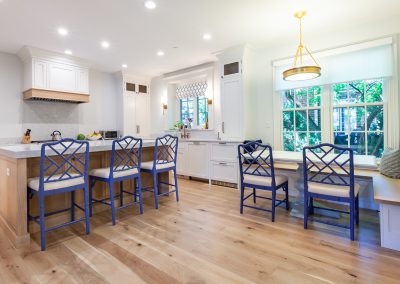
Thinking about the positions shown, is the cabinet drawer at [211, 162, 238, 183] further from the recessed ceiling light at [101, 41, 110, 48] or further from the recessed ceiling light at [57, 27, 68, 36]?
the recessed ceiling light at [57, 27, 68, 36]

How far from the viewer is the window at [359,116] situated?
348 centimetres

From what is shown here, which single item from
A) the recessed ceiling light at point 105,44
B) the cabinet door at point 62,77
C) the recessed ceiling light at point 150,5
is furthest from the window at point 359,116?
the cabinet door at point 62,77

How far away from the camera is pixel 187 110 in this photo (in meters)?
6.09

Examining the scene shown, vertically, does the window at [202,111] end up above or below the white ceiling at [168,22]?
below

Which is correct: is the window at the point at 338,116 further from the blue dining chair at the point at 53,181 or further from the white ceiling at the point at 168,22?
the blue dining chair at the point at 53,181

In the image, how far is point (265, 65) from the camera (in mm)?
4484

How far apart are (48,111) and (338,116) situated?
5.52 m

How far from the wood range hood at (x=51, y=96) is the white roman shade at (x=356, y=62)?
428cm

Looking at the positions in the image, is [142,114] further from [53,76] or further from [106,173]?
[106,173]

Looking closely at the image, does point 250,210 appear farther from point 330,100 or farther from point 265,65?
point 265,65

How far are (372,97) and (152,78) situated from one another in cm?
506

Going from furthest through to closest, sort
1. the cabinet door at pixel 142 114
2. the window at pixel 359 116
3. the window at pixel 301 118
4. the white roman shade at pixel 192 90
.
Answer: the cabinet door at pixel 142 114 → the white roman shade at pixel 192 90 → the window at pixel 301 118 → the window at pixel 359 116

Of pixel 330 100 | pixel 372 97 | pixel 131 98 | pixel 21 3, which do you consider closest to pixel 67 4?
pixel 21 3

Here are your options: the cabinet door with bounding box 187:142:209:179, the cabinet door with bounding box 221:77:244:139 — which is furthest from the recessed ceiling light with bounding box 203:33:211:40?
the cabinet door with bounding box 187:142:209:179
